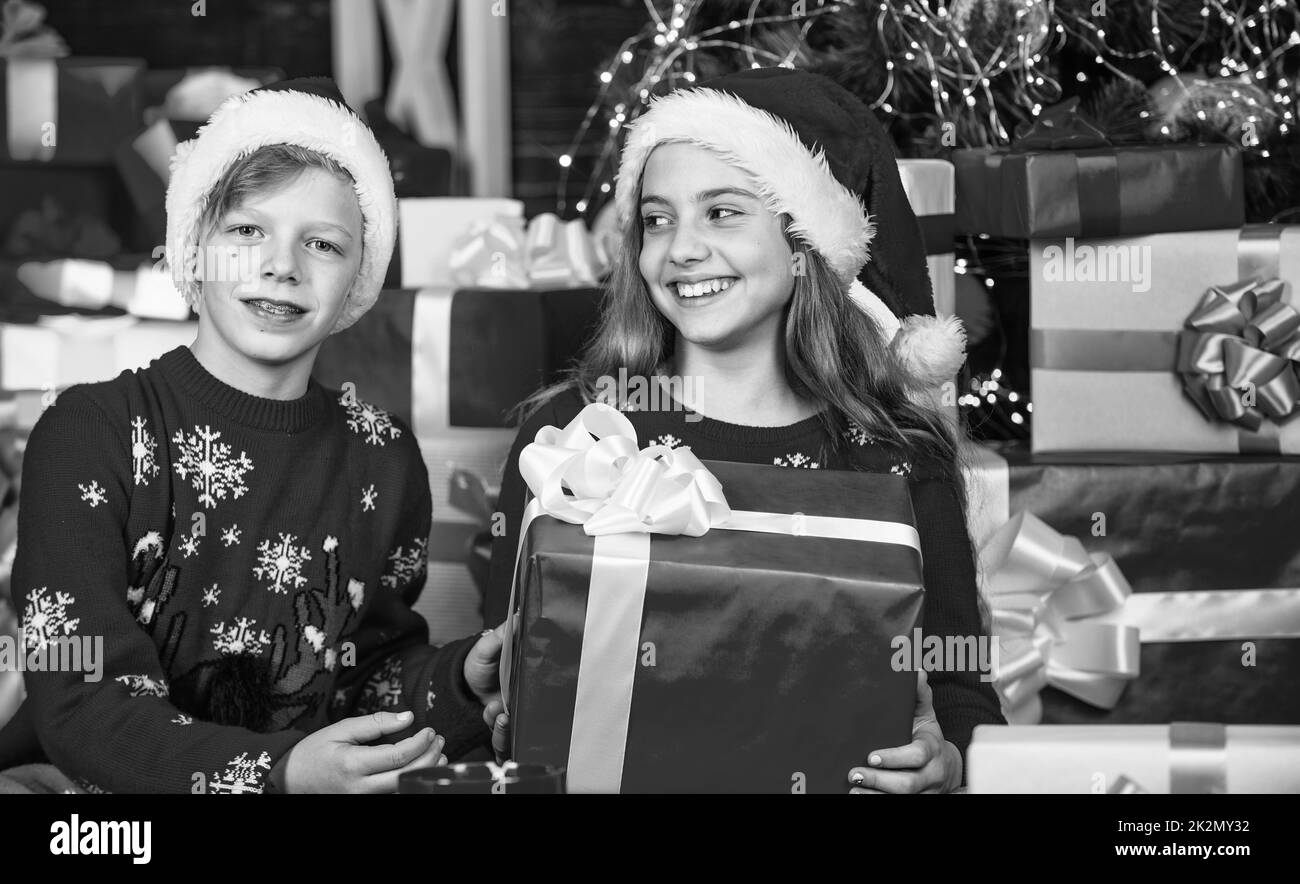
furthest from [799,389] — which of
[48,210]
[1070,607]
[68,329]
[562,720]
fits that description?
[48,210]

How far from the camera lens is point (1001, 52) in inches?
81.0

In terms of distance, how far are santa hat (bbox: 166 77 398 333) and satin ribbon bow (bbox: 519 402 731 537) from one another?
17.7 inches

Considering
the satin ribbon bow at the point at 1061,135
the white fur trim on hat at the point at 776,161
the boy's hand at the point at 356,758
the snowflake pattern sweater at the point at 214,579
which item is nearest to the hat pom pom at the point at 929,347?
the white fur trim on hat at the point at 776,161

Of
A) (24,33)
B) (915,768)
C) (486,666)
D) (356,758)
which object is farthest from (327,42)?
(915,768)

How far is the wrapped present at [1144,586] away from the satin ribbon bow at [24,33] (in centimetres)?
186

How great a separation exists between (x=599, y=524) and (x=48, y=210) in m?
1.74

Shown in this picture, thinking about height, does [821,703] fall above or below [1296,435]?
below

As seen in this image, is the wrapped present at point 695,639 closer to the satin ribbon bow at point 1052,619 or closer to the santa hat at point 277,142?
the santa hat at point 277,142

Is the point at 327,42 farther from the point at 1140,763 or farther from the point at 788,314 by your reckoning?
the point at 1140,763

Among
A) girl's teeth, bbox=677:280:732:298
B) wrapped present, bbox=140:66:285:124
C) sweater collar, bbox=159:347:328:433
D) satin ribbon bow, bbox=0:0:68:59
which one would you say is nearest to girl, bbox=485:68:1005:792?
girl's teeth, bbox=677:280:732:298

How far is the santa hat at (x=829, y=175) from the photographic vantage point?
160cm

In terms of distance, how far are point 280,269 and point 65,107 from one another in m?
1.20
